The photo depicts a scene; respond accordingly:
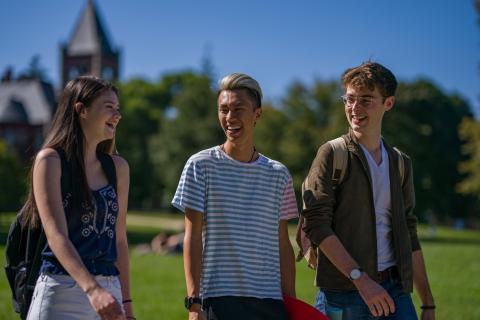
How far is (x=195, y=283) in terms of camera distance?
11.6 feet

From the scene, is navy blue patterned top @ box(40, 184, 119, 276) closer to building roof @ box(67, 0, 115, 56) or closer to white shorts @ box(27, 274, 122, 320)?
white shorts @ box(27, 274, 122, 320)

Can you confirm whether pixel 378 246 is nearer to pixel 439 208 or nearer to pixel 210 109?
pixel 439 208

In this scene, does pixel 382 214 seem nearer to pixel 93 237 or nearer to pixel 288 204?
pixel 288 204

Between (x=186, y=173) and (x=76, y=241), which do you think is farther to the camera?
(x=186, y=173)

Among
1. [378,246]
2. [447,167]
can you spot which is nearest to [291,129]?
[447,167]

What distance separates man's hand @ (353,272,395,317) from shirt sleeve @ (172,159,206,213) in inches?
35.8

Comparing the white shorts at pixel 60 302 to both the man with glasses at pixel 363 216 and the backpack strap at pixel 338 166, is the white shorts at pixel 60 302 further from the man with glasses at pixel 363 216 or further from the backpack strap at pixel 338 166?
the backpack strap at pixel 338 166

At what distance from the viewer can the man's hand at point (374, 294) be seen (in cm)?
369

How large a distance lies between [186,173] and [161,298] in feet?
30.8

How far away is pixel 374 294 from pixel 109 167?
1.51 metres

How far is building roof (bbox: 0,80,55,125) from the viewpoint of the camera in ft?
248

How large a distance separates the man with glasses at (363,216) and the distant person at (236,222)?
0.20 meters

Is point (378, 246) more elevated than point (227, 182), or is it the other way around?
point (227, 182)


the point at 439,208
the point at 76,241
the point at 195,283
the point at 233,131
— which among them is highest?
the point at 233,131
